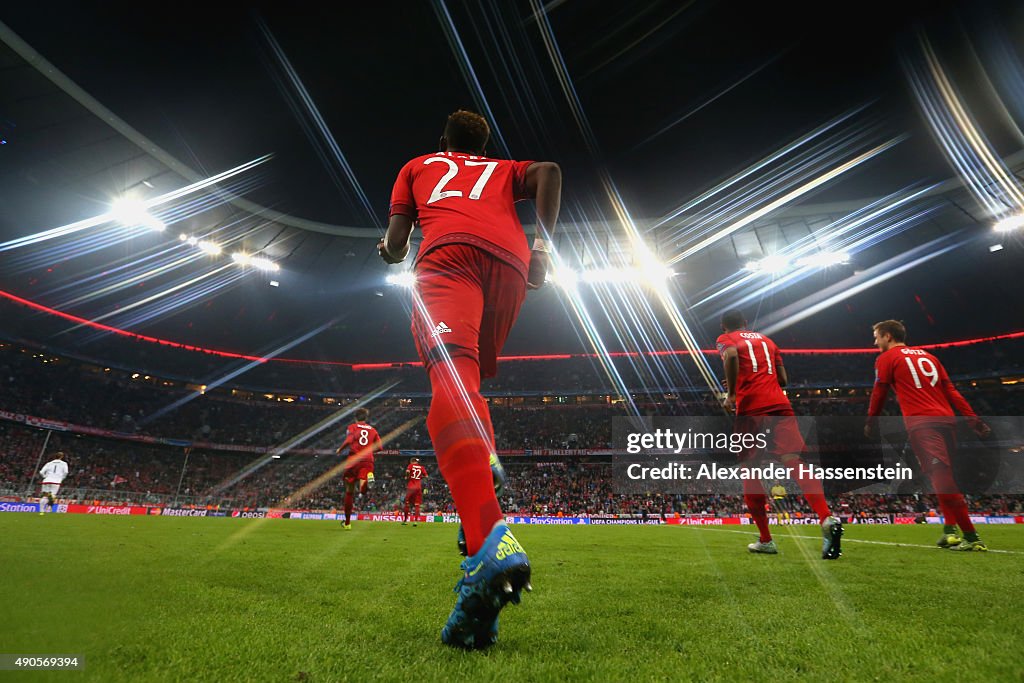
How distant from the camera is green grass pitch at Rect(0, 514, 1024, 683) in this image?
51.8 inches

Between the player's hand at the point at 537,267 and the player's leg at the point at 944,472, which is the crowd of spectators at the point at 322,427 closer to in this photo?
the player's leg at the point at 944,472

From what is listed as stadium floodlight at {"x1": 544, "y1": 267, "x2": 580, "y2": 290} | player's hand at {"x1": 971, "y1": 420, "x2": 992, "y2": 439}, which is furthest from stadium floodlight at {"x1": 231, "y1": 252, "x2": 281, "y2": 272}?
player's hand at {"x1": 971, "y1": 420, "x2": 992, "y2": 439}

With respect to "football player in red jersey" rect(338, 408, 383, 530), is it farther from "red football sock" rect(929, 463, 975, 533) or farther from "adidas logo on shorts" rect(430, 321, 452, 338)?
"adidas logo on shorts" rect(430, 321, 452, 338)

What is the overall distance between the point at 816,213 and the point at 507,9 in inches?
703

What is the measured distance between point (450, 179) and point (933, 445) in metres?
5.79

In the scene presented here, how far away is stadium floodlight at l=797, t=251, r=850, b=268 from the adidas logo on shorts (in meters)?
29.1

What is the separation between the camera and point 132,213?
2197cm

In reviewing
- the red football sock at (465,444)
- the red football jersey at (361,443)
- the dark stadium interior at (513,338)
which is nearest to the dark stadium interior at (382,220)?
the dark stadium interior at (513,338)

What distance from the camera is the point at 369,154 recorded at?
57.3 ft

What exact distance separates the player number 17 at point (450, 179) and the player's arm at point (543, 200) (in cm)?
18

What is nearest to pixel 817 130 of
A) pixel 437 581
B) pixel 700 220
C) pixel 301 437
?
pixel 700 220

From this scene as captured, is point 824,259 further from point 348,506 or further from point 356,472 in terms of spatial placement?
point 348,506

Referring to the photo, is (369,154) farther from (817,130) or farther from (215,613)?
(215,613)

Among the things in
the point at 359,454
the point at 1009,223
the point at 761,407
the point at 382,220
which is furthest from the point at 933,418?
the point at 1009,223
